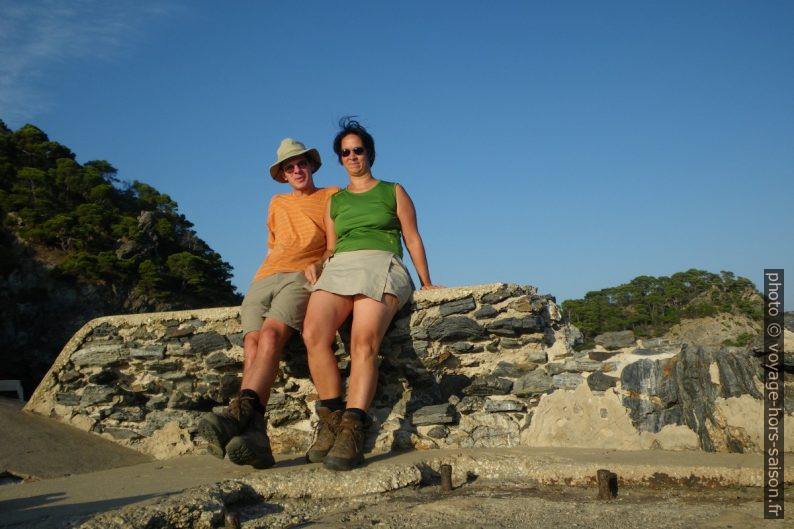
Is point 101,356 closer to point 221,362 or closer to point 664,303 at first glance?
point 221,362

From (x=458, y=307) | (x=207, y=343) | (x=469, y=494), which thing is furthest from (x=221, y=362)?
(x=469, y=494)

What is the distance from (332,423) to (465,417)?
3.12 feet

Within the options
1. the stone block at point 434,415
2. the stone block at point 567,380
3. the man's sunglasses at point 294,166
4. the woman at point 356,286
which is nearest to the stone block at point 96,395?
the woman at point 356,286

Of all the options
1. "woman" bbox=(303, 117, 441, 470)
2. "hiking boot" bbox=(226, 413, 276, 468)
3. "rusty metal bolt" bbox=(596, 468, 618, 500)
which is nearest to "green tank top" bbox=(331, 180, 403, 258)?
"woman" bbox=(303, 117, 441, 470)

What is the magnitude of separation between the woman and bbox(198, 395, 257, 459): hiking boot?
0.38 metres

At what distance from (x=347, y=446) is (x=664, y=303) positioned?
1311 centimetres

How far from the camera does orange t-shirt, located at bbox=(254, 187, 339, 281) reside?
4121 mm

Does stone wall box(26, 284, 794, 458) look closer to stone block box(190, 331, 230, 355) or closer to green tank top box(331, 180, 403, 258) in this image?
stone block box(190, 331, 230, 355)

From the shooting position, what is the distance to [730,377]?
3359 mm

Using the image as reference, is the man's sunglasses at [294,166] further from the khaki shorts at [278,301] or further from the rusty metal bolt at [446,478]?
the rusty metal bolt at [446,478]

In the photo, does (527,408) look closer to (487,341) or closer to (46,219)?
(487,341)

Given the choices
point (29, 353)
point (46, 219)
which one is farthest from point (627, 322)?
point (46, 219)

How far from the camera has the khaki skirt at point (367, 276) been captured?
3.61 m

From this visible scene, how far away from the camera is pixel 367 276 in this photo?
144 inches
